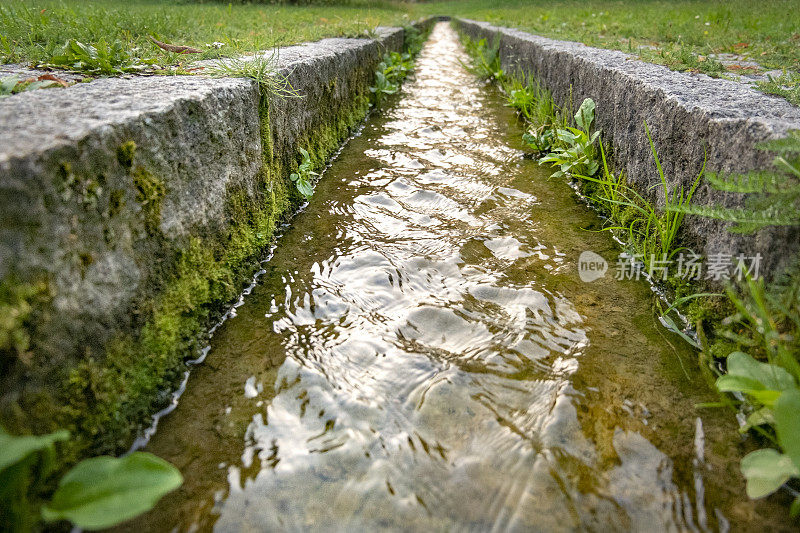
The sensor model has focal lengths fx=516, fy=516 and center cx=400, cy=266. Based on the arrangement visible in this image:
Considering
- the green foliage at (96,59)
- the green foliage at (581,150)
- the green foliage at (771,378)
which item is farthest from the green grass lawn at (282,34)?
the green foliage at (771,378)

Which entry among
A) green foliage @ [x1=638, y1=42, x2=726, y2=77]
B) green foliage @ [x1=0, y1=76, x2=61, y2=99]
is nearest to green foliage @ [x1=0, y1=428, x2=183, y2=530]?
green foliage @ [x1=0, y1=76, x2=61, y2=99]

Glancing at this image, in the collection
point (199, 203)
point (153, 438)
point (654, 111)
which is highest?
point (654, 111)

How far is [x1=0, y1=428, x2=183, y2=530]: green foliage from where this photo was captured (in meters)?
0.99

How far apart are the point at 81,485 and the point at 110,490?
7 centimetres

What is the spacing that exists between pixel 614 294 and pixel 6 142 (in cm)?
212

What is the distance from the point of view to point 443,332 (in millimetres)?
1965

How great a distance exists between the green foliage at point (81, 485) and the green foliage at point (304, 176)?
6.51 feet

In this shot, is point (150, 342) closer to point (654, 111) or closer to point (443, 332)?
point (443, 332)

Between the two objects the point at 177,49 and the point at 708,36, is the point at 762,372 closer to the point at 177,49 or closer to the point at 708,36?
the point at 177,49

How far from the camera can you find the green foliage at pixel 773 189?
144 centimetres

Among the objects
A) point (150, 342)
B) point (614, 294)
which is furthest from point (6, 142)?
point (614, 294)

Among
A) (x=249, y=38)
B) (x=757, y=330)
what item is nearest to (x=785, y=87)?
(x=757, y=330)

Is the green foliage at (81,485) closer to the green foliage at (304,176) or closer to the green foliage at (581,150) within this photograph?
the green foliage at (304,176)

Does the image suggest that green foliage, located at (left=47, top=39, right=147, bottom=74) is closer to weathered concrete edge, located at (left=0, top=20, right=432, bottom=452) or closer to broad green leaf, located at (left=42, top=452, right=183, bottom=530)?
weathered concrete edge, located at (left=0, top=20, right=432, bottom=452)
